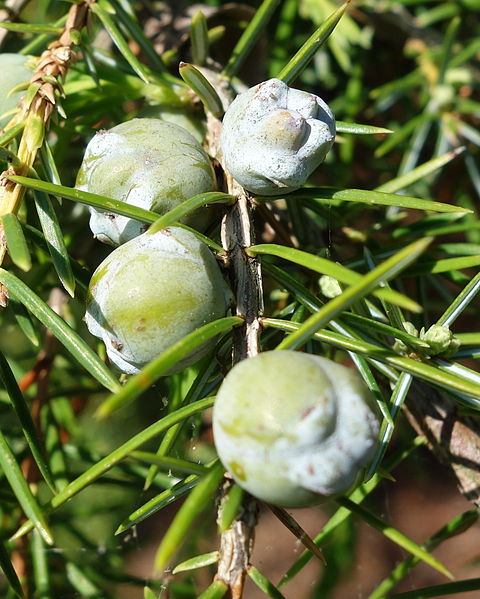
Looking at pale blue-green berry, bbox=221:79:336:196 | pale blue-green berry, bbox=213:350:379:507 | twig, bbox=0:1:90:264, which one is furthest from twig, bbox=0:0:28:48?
pale blue-green berry, bbox=213:350:379:507

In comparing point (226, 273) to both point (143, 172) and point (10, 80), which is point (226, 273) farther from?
point (10, 80)

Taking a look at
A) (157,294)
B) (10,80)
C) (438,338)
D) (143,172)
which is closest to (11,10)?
(10,80)

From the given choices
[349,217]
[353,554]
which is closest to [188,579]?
[353,554]

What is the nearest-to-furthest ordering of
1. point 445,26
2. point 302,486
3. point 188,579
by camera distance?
point 302,486 → point 188,579 → point 445,26

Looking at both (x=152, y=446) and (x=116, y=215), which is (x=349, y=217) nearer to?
(x=116, y=215)

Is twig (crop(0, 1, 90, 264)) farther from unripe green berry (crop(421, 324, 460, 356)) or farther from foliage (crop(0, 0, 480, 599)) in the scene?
unripe green berry (crop(421, 324, 460, 356))

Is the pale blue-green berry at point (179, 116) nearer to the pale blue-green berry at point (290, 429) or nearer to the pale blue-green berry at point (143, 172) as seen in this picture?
the pale blue-green berry at point (143, 172)
